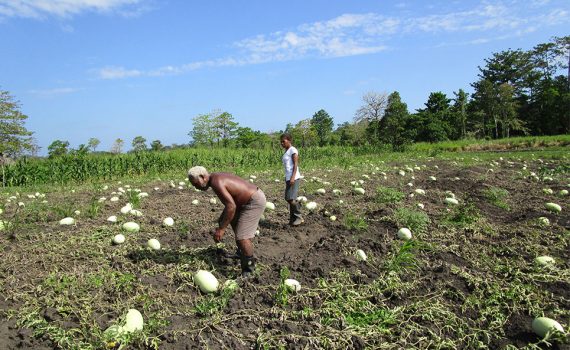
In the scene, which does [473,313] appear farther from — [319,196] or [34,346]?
[319,196]

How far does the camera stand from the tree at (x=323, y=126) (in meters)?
64.8

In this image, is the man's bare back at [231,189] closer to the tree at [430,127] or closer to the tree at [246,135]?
the tree at [430,127]

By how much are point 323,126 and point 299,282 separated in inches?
2822

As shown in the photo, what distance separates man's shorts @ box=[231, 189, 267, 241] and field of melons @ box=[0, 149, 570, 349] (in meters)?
0.48

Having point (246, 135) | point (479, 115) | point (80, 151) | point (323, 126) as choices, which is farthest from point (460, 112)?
point (80, 151)

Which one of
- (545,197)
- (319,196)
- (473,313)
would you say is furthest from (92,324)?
(545,197)

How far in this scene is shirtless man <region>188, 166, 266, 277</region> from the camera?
4.17 metres

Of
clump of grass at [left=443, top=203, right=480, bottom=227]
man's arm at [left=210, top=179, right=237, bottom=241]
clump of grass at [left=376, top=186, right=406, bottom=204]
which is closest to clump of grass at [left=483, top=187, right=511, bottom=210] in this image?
clump of grass at [left=443, top=203, right=480, bottom=227]

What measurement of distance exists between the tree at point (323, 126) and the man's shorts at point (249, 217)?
5429cm

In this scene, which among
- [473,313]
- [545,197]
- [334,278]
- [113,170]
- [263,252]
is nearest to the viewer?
[473,313]

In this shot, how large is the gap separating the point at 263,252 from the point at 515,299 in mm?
2861

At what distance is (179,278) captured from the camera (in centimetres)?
430

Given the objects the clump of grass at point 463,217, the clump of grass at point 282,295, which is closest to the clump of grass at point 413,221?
the clump of grass at point 463,217

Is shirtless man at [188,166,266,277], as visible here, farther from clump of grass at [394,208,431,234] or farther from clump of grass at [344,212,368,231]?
clump of grass at [394,208,431,234]
